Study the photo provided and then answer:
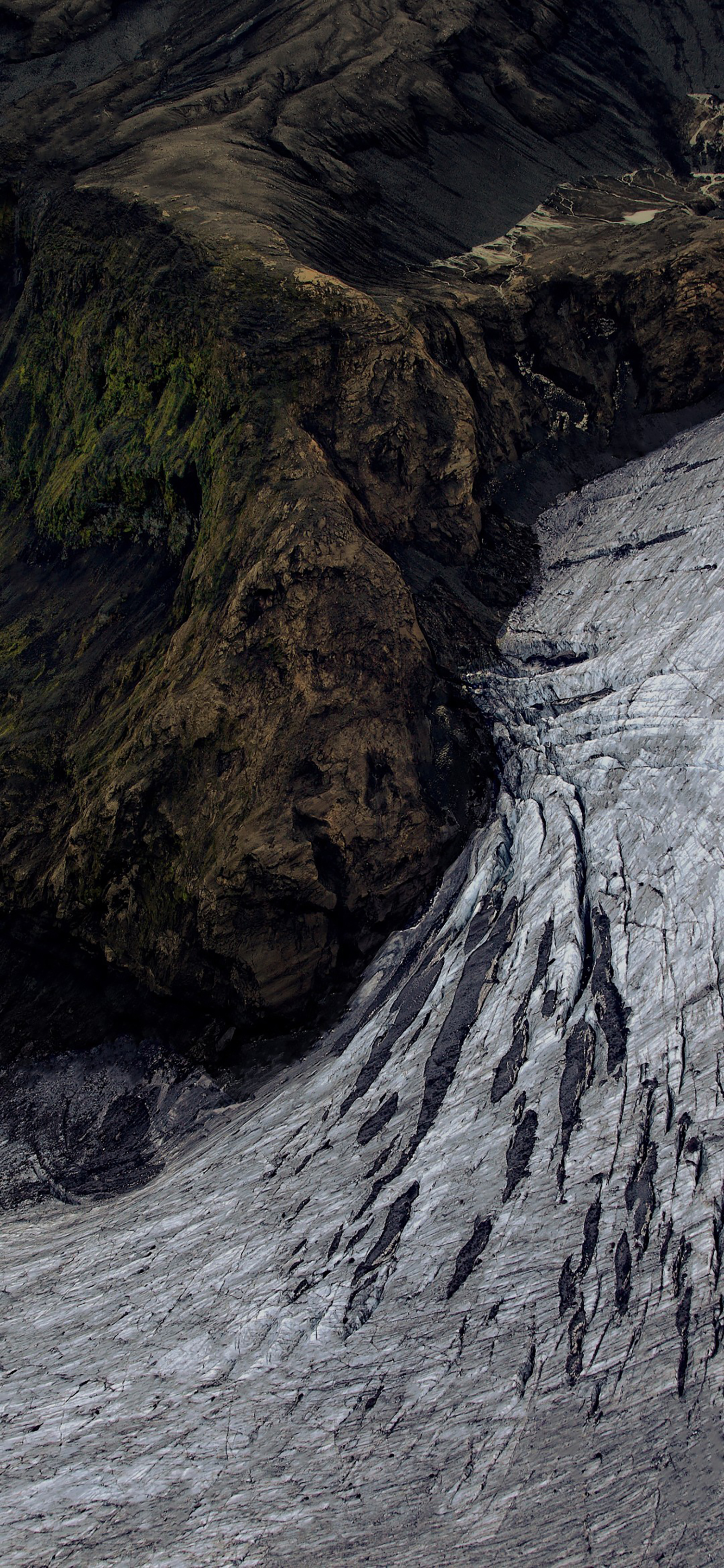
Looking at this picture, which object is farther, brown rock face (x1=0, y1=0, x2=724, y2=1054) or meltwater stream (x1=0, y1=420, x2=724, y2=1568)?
brown rock face (x1=0, y1=0, x2=724, y2=1054)

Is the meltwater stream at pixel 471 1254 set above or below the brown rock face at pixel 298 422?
below

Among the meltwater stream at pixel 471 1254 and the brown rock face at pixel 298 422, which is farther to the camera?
the brown rock face at pixel 298 422

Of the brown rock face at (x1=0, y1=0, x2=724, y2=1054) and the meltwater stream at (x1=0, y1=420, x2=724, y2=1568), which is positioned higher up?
the brown rock face at (x1=0, y1=0, x2=724, y2=1054)

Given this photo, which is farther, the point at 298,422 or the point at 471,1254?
the point at 298,422

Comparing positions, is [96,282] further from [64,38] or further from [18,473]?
[64,38]

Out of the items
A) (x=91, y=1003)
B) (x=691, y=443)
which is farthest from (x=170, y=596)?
(x=691, y=443)
